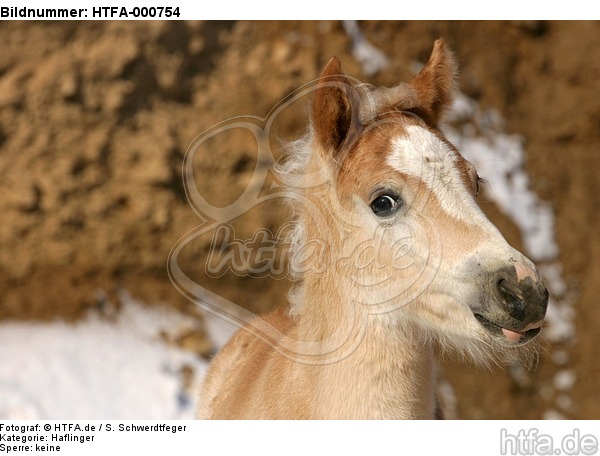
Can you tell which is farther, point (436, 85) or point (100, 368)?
point (100, 368)

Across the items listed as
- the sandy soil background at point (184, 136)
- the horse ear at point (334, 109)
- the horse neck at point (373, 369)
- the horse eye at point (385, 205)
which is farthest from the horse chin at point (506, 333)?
the sandy soil background at point (184, 136)

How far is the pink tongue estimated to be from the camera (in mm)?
2707

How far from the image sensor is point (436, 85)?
134 inches

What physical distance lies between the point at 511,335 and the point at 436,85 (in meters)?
1.23

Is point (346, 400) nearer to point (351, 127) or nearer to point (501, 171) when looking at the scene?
point (351, 127)

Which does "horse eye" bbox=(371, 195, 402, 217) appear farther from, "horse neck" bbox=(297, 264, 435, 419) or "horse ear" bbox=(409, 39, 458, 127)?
"horse ear" bbox=(409, 39, 458, 127)

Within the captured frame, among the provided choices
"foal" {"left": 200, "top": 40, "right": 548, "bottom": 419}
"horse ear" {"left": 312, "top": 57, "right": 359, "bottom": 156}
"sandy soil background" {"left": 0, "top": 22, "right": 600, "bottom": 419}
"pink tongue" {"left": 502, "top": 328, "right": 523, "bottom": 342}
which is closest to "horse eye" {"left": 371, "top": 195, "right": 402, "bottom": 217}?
"foal" {"left": 200, "top": 40, "right": 548, "bottom": 419}

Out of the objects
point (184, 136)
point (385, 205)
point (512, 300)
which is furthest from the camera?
point (184, 136)

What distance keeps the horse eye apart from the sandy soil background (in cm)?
368

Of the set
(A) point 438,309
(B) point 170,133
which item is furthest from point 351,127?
(B) point 170,133

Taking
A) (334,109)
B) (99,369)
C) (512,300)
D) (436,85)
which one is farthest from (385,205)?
(99,369)

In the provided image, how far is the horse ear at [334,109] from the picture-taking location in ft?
9.57

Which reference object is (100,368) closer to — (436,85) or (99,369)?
(99,369)

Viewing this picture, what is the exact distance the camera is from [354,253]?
3.00 meters
